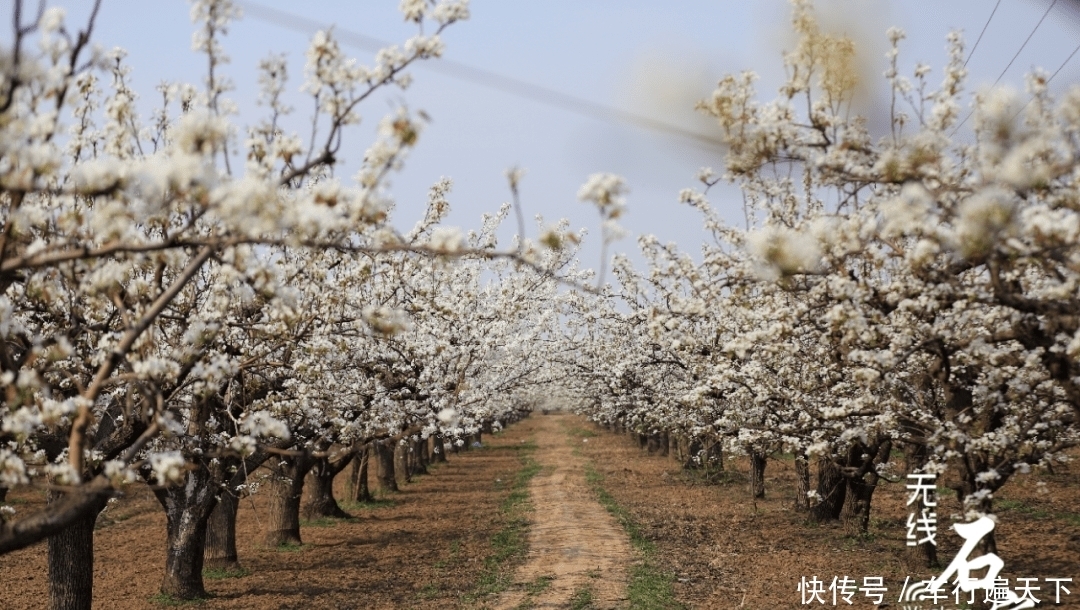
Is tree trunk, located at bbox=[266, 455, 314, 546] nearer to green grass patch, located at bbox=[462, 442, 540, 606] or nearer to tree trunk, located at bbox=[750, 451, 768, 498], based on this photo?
green grass patch, located at bbox=[462, 442, 540, 606]

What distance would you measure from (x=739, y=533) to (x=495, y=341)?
27.1 ft

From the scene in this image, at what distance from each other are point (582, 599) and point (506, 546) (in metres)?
6.01

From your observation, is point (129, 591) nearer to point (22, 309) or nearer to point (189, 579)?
point (189, 579)

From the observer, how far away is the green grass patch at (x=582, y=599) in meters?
13.6

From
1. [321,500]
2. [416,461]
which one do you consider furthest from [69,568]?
[416,461]

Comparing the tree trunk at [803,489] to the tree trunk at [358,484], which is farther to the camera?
the tree trunk at [358,484]

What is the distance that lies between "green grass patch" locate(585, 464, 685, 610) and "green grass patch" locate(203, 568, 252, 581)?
24.4 ft

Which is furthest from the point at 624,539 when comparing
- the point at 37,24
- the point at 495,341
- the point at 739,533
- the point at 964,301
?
the point at 37,24

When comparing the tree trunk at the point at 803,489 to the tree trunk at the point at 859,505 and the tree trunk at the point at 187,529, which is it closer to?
the tree trunk at the point at 859,505

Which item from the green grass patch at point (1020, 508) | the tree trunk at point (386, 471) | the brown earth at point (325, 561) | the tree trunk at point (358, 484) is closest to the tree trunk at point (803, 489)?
the green grass patch at point (1020, 508)

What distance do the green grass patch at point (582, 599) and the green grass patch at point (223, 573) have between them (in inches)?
264

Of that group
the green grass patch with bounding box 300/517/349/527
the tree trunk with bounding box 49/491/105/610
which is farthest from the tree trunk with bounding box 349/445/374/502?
the tree trunk with bounding box 49/491/105/610

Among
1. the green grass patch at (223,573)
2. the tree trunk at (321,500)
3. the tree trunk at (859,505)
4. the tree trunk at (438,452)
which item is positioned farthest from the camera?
the tree trunk at (438,452)

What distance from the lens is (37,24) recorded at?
491 cm
